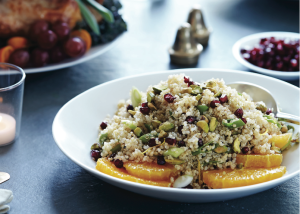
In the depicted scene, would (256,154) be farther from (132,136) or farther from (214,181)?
(132,136)

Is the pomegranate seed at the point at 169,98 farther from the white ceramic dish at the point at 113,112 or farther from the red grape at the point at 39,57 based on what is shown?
the red grape at the point at 39,57

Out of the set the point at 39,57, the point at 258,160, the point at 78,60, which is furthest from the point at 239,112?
the point at 39,57

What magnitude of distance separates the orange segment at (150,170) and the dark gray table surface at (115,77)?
0.34 ft

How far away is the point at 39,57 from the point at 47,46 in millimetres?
84

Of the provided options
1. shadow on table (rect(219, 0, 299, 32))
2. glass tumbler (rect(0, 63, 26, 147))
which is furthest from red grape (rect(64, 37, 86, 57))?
shadow on table (rect(219, 0, 299, 32))

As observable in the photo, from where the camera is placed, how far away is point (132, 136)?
1412 mm

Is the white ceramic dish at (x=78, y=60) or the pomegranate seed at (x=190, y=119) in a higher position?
the pomegranate seed at (x=190, y=119)

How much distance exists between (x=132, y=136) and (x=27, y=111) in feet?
2.68

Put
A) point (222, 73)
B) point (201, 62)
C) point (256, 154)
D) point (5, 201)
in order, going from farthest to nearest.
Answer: point (201, 62)
point (222, 73)
point (256, 154)
point (5, 201)

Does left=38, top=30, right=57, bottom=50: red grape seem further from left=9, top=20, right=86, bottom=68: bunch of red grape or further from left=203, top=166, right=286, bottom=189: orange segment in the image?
left=203, top=166, right=286, bottom=189: orange segment

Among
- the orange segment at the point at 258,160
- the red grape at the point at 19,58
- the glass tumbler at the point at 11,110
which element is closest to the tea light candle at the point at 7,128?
the glass tumbler at the point at 11,110

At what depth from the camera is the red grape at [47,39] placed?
210cm

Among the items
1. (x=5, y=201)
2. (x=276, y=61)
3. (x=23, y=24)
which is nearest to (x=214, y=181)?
(x=5, y=201)

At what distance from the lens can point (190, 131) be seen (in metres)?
1.32
